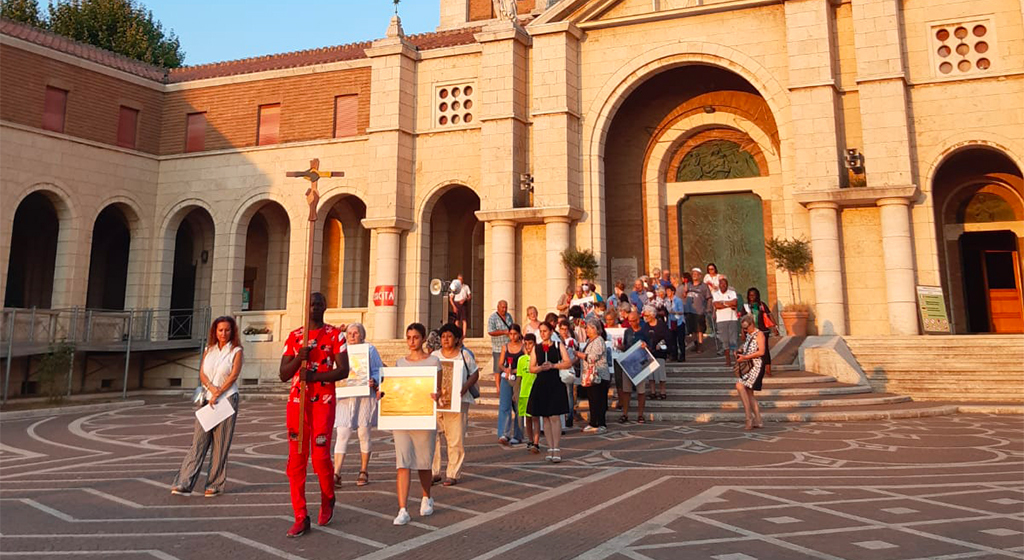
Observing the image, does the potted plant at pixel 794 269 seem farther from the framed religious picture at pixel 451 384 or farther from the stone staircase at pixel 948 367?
the framed religious picture at pixel 451 384

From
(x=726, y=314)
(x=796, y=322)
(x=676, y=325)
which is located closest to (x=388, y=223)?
(x=676, y=325)

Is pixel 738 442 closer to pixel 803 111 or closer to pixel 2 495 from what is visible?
pixel 2 495

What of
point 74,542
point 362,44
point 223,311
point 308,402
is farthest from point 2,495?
point 362,44

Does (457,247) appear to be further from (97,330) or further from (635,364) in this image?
(635,364)

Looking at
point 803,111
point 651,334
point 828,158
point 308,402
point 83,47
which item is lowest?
point 308,402

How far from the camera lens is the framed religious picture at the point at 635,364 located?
429 inches

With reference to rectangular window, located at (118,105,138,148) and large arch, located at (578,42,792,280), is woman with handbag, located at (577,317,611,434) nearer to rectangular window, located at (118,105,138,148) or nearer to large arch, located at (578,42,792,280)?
large arch, located at (578,42,792,280)

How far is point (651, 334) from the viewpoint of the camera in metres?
12.3

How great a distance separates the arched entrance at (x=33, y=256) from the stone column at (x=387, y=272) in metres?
12.8

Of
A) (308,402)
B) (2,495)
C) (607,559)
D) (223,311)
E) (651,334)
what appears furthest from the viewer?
(223,311)

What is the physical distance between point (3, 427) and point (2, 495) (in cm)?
737

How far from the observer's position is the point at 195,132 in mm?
23328

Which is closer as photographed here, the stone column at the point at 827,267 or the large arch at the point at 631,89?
the stone column at the point at 827,267

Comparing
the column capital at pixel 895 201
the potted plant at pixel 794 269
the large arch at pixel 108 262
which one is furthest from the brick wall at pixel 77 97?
the column capital at pixel 895 201
